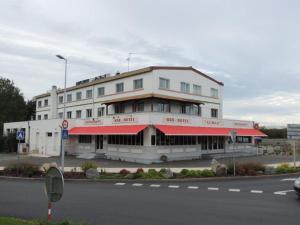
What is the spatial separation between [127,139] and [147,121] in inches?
168

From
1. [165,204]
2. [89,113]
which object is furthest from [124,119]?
[165,204]

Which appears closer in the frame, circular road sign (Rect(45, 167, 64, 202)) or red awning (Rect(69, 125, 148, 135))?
circular road sign (Rect(45, 167, 64, 202))

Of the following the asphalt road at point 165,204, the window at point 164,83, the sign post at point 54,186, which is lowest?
the asphalt road at point 165,204

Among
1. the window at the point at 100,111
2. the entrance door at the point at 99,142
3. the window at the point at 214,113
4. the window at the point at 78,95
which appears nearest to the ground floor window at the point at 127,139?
the entrance door at the point at 99,142

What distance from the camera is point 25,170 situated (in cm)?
2252

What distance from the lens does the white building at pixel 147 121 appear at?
35188 millimetres

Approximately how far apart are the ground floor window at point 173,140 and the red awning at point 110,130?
7.26 feet

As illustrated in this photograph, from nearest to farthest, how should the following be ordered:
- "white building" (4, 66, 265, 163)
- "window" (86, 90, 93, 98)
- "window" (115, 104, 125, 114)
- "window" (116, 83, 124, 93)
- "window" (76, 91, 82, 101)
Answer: "white building" (4, 66, 265, 163) → "window" (115, 104, 125, 114) → "window" (116, 83, 124, 93) → "window" (86, 90, 93, 98) → "window" (76, 91, 82, 101)

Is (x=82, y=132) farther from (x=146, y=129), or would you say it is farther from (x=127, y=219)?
(x=127, y=219)

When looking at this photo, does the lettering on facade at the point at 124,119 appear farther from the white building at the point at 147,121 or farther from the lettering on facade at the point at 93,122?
the lettering on facade at the point at 93,122

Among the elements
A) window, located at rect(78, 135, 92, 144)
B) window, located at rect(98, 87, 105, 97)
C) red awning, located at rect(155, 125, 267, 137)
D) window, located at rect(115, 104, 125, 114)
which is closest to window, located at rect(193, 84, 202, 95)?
red awning, located at rect(155, 125, 267, 137)

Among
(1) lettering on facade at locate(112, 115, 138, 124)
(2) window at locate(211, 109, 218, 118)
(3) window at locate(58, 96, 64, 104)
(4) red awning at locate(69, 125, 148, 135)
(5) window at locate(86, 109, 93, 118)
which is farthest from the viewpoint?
(3) window at locate(58, 96, 64, 104)

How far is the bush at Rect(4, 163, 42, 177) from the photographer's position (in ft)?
73.1

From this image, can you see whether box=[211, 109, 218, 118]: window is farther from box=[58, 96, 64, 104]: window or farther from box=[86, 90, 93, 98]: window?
box=[58, 96, 64, 104]: window
